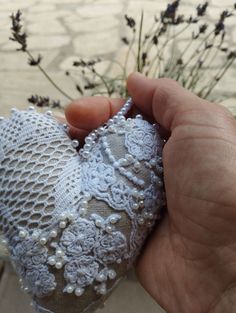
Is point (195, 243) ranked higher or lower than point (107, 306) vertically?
higher

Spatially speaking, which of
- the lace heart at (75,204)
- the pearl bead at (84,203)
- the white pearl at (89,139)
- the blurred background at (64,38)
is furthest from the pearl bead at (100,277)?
the blurred background at (64,38)

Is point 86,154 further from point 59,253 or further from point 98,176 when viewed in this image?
point 59,253

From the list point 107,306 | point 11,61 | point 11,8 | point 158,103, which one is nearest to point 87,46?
point 11,61

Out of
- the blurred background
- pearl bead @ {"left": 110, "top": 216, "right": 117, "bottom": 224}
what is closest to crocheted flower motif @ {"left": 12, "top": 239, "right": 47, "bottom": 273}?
pearl bead @ {"left": 110, "top": 216, "right": 117, "bottom": 224}

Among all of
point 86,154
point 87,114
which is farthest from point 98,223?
point 87,114

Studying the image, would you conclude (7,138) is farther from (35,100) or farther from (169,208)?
(35,100)

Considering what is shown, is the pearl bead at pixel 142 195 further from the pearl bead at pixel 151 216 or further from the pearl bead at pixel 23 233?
the pearl bead at pixel 23 233

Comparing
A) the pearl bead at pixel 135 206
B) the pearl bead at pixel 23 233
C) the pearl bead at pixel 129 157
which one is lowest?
the pearl bead at pixel 23 233

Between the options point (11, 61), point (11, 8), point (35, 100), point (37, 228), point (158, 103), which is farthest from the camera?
point (11, 8)
